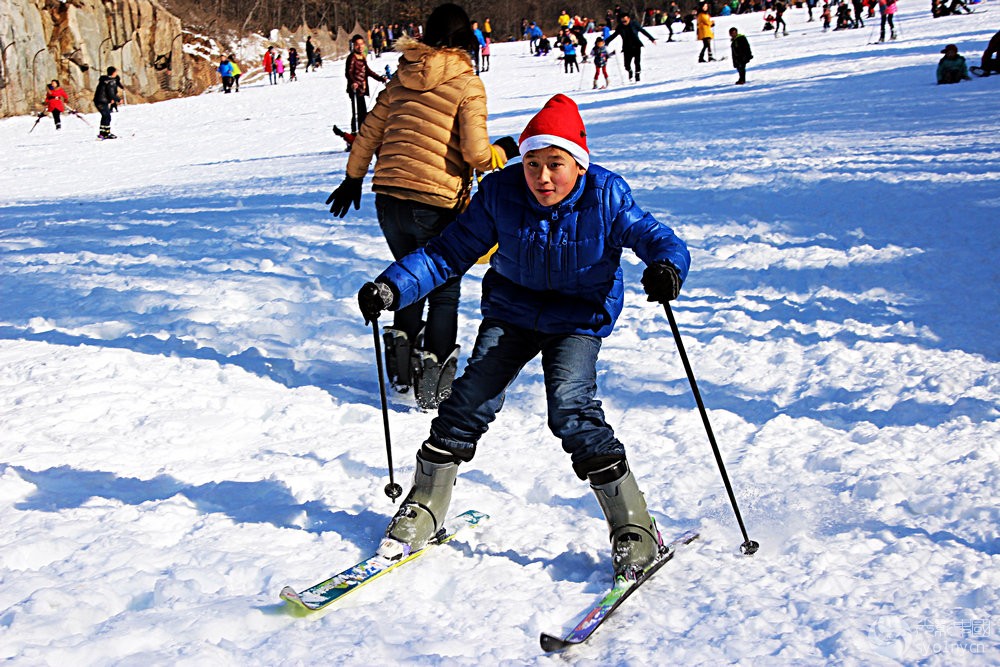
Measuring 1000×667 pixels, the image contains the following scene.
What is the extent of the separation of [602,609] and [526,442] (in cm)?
165

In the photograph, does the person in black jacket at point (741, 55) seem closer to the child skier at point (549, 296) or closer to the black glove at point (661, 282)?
the child skier at point (549, 296)

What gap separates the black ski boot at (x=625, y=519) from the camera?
10.0ft

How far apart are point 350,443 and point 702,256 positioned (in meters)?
3.90

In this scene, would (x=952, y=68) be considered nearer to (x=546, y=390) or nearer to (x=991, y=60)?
(x=991, y=60)

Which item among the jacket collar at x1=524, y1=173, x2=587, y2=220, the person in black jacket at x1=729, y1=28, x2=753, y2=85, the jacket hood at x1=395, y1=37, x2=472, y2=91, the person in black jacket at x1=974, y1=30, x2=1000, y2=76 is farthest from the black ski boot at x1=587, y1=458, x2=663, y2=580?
the person in black jacket at x1=729, y1=28, x2=753, y2=85

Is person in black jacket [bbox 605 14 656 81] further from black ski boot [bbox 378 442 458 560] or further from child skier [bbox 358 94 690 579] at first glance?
black ski boot [bbox 378 442 458 560]

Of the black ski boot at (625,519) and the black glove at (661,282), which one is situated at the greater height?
the black glove at (661,282)

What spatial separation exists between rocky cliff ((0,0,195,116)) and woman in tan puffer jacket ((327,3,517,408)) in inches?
1179

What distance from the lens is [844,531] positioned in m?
3.39

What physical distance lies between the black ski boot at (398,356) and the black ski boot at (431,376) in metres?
0.11

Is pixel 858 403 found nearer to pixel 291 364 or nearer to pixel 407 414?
pixel 407 414

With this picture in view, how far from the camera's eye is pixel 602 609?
9.21 ft

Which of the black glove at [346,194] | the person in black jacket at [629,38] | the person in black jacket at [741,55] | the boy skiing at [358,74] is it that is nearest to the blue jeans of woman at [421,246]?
the black glove at [346,194]

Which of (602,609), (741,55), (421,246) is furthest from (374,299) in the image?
(741,55)
